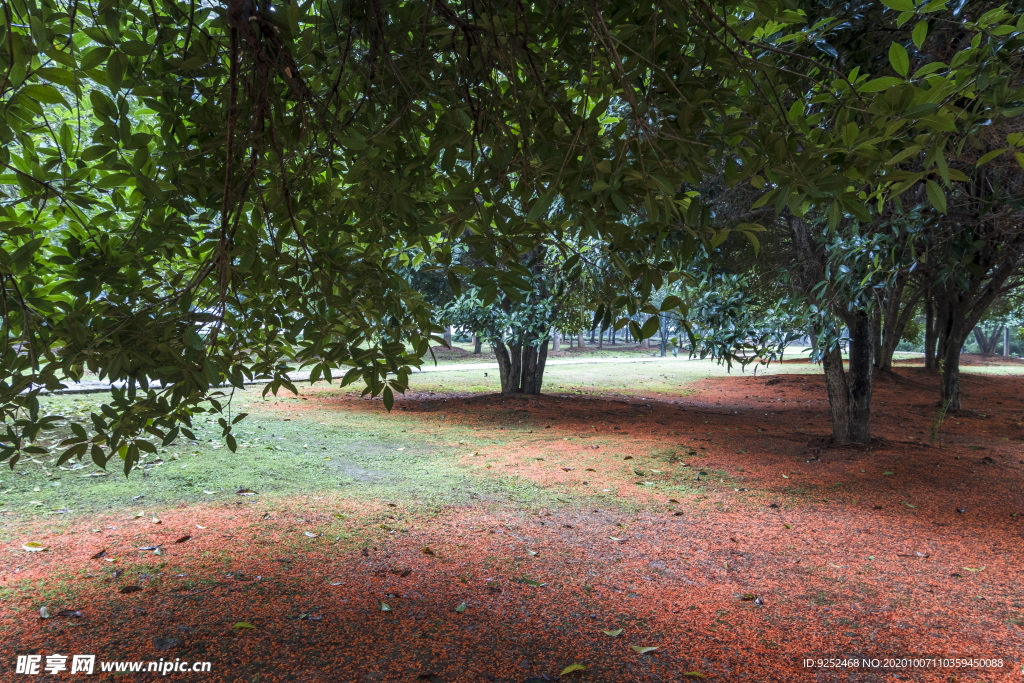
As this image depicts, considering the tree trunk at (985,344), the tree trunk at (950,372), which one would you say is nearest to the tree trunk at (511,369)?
the tree trunk at (950,372)

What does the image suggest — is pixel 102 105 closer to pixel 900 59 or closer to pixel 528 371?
pixel 900 59

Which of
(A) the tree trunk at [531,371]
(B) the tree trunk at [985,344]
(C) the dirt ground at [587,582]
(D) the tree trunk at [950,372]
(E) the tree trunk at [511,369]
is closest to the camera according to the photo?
(C) the dirt ground at [587,582]

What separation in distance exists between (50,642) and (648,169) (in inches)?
138

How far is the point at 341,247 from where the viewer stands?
3084 mm

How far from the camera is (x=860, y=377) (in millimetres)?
7816

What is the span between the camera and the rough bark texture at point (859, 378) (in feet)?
24.6

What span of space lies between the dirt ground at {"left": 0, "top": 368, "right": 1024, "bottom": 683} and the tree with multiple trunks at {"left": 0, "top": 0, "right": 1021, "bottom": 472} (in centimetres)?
120

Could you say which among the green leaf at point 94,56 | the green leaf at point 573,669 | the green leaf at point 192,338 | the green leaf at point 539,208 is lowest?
the green leaf at point 573,669

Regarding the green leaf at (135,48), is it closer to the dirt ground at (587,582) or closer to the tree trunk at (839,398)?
the dirt ground at (587,582)

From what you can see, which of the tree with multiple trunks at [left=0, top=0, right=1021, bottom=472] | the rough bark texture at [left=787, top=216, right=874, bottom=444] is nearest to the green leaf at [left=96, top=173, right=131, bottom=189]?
the tree with multiple trunks at [left=0, top=0, right=1021, bottom=472]

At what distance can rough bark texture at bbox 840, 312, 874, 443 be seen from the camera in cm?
750

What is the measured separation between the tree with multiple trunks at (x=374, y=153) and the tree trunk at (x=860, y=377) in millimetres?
5510

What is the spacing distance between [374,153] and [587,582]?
2.96m

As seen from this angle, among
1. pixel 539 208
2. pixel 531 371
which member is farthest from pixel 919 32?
pixel 531 371
